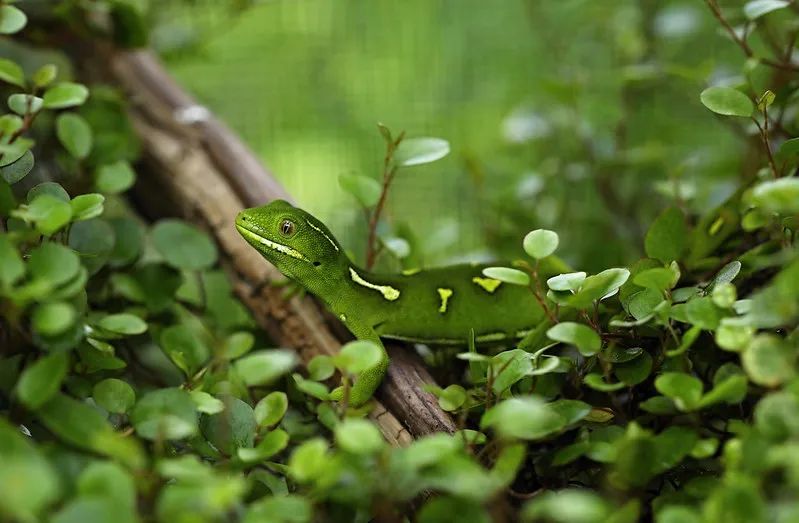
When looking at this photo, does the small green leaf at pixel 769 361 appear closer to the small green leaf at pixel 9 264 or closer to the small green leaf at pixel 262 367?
the small green leaf at pixel 262 367

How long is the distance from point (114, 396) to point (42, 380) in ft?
0.37

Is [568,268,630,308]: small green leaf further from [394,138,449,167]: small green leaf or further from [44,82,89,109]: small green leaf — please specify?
[44,82,89,109]: small green leaf

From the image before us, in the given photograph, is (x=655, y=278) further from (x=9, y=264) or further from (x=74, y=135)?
(x=74, y=135)

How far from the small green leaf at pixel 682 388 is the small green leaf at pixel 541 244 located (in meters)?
0.17

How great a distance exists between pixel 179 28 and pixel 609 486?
127cm

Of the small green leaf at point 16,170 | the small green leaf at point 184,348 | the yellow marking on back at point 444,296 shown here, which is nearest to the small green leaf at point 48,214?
the small green leaf at point 16,170

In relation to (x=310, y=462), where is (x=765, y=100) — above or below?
above

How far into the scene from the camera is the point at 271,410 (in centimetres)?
76

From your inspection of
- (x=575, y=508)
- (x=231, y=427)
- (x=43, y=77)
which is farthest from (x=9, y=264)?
(x=575, y=508)

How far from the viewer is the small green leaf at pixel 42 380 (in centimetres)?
62

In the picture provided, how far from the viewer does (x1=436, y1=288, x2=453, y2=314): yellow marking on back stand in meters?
1.12

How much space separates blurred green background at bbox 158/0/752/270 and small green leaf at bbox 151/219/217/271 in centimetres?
35

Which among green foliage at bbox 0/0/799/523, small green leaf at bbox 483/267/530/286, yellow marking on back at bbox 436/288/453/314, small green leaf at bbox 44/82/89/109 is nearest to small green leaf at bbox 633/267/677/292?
green foliage at bbox 0/0/799/523

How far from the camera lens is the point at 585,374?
2.74ft
